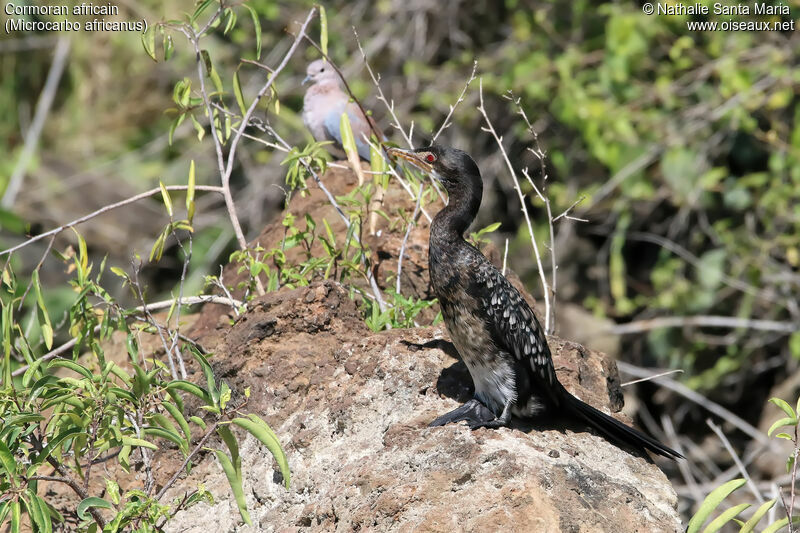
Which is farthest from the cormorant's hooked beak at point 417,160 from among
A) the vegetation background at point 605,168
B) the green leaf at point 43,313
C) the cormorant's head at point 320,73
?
the cormorant's head at point 320,73

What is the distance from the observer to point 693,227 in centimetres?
769

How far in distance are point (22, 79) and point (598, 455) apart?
8.58 meters

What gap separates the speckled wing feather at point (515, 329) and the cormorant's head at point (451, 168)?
0.31 m

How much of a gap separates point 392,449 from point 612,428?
774 millimetres

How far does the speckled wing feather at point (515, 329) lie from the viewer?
3.44 m

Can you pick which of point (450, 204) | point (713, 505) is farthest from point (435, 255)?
point (713, 505)

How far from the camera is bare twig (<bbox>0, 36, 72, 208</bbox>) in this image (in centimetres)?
902

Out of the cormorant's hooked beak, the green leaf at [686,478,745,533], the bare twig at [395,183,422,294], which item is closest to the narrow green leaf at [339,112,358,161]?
the bare twig at [395,183,422,294]

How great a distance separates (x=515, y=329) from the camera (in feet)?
11.4

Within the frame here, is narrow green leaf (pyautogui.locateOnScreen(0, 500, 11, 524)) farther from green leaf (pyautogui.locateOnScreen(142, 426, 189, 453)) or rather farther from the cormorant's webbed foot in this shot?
the cormorant's webbed foot

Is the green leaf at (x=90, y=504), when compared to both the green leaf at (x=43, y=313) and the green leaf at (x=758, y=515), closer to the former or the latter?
the green leaf at (x=43, y=313)

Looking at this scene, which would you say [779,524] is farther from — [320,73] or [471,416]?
[320,73]

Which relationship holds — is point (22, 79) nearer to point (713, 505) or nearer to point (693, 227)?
point (693, 227)

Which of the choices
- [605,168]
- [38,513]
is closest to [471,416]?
[38,513]
